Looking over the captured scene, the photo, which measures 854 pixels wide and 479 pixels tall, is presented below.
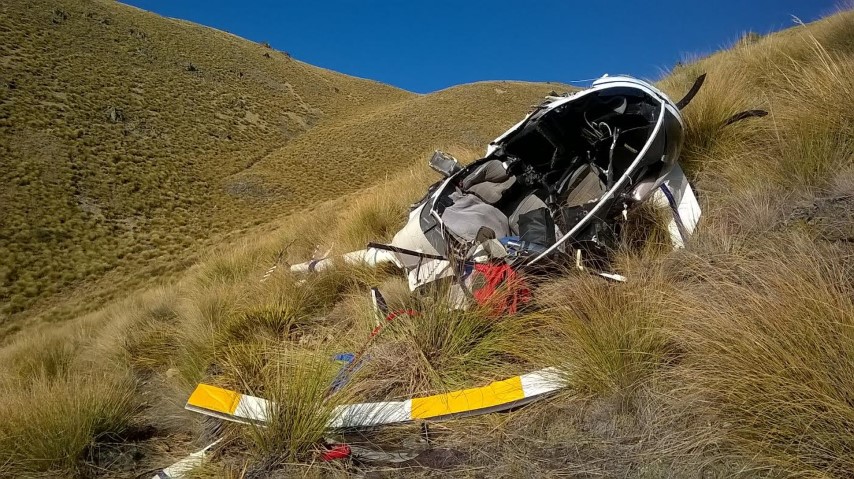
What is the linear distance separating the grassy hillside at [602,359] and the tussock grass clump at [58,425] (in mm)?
12

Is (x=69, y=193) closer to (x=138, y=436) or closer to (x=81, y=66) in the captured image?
(x=81, y=66)

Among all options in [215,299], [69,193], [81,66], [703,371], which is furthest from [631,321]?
[81,66]

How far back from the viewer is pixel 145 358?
4.54 m

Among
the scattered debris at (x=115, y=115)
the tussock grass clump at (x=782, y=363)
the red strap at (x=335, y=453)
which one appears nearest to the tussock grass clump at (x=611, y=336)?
the tussock grass clump at (x=782, y=363)

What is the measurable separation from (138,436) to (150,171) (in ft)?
102

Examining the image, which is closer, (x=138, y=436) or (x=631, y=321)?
(x=631, y=321)

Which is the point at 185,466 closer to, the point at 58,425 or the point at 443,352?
the point at 58,425

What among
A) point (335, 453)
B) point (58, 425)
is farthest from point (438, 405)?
point (58, 425)

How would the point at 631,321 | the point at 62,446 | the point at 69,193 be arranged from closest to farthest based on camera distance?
the point at 631,321 < the point at 62,446 < the point at 69,193

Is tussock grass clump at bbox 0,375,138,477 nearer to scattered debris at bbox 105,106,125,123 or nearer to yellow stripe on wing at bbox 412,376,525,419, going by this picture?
yellow stripe on wing at bbox 412,376,525,419

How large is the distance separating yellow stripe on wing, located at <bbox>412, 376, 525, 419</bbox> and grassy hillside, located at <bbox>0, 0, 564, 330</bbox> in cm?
1738

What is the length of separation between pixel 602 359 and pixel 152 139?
3756 centimetres

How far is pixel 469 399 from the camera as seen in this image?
2602mm

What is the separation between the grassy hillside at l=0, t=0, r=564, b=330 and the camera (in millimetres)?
20328
